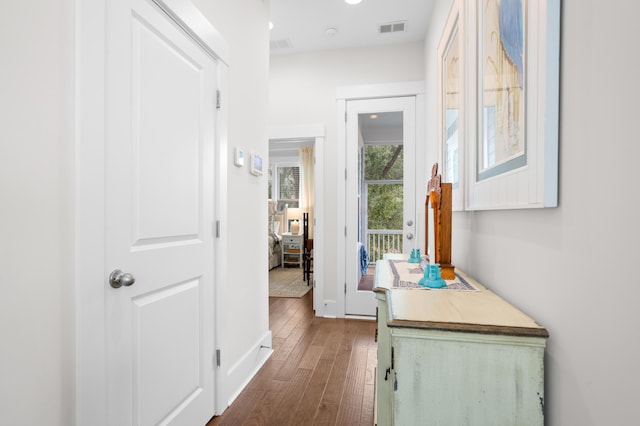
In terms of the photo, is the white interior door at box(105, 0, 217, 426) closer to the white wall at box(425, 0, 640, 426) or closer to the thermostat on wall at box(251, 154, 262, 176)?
the thermostat on wall at box(251, 154, 262, 176)

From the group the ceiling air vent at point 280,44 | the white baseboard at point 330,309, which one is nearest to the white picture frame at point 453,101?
→ the ceiling air vent at point 280,44

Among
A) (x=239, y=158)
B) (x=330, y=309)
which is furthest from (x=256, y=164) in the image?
(x=330, y=309)

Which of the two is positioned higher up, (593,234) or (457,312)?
(593,234)

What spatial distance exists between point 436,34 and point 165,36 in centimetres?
216

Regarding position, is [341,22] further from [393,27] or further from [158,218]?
[158,218]

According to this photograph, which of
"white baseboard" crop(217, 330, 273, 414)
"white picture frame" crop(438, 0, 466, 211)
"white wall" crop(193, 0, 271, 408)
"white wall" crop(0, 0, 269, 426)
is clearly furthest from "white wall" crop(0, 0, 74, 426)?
"white picture frame" crop(438, 0, 466, 211)

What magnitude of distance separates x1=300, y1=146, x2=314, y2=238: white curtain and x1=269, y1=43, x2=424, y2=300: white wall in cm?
326

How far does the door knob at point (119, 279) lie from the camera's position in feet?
3.72

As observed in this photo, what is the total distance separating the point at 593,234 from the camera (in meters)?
0.64

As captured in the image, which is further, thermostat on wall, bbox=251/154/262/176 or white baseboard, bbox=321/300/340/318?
white baseboard, bbox=321/300/340/318

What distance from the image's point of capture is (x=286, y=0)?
9.22 feet

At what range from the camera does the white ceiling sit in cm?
288

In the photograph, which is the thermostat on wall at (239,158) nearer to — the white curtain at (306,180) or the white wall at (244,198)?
the white wall at (244,198)

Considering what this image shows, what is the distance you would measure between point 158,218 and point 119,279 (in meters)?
0.32
